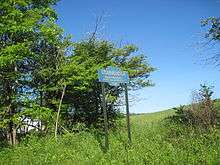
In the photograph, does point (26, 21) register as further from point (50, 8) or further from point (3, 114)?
point (3, 114)

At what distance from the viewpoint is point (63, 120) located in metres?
21.3

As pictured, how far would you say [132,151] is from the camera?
36.8 ft

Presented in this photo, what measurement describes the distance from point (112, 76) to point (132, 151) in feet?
9.87

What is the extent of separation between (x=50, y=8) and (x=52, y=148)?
8.06 meters

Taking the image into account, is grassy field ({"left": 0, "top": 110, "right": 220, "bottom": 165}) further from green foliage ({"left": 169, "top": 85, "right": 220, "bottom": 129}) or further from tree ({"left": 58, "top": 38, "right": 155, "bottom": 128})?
tree ({"left": 58, "top": 38, "right": 155, "bottom": 128})

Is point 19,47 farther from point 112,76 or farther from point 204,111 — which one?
point 204,111

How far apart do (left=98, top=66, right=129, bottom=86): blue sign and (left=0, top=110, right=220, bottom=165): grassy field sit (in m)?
2.31

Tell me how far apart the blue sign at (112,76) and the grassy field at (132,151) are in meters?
2.31

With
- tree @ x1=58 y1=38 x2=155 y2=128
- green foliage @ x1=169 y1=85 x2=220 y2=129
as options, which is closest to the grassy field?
green foliage @ x1=169 y1=85 x2=220 y2=129

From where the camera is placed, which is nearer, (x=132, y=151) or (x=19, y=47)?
(x=132, y=151)

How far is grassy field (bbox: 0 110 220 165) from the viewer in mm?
9416

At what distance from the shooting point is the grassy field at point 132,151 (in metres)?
9.42

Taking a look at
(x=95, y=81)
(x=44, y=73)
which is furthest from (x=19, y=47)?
(x=95, y=81)

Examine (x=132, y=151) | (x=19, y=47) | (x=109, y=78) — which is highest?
(x=19, y=47)
